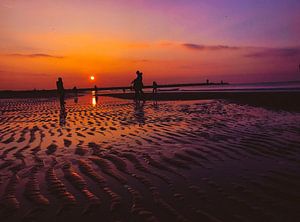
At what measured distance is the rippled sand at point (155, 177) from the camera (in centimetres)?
384

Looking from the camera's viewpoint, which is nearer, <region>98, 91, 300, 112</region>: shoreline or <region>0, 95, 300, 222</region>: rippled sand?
<region>0, 95, 300, 222</region>: rippled sand

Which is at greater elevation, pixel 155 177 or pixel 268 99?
pixel 268 99

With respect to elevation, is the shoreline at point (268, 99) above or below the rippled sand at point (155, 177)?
above

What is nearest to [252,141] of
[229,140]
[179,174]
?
[229,140]

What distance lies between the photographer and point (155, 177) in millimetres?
5316

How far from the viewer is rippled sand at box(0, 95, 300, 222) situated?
3842mm

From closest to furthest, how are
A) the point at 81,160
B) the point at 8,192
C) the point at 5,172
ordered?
1. the point at 8,192
2. the point at 5,172
3. the point at 81,160

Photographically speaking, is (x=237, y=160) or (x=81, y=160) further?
(x=81, y=160)

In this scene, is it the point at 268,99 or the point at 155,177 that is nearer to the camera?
the point at 155,177

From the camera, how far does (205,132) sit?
32.7ft

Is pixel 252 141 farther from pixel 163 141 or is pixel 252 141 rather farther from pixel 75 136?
pixel 75 136

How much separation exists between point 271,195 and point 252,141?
158 inches

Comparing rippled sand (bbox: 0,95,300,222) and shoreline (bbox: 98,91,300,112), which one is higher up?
shoreline (bbox: 98,91,300,112)

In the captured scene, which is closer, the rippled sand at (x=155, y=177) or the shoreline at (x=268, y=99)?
the rippled sand at (x=155, y=177)
